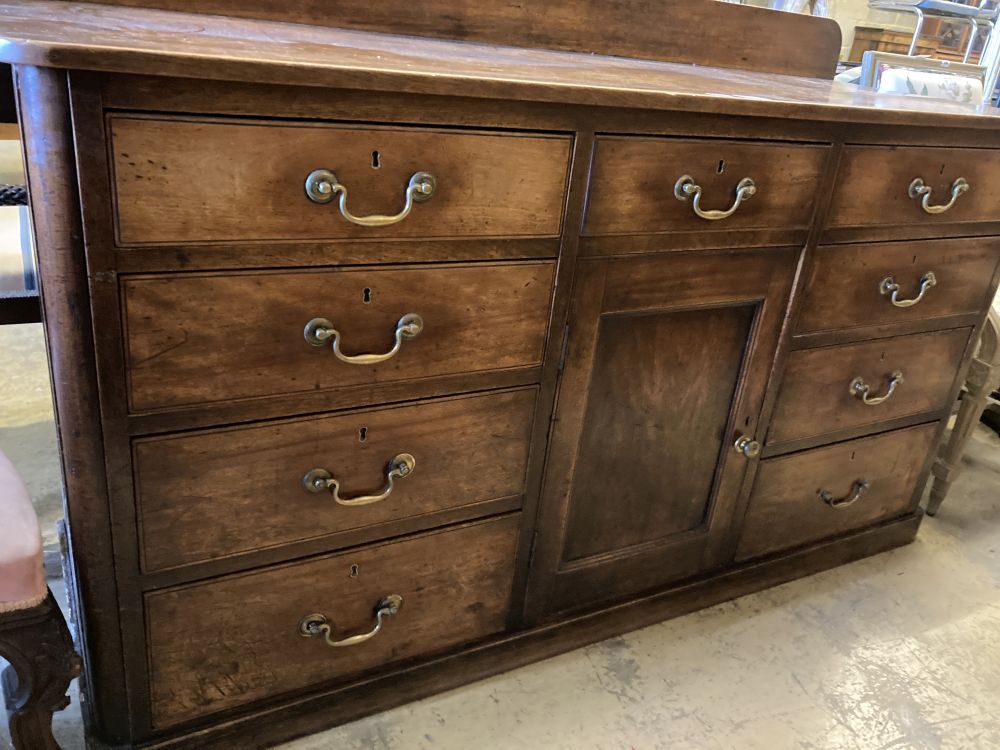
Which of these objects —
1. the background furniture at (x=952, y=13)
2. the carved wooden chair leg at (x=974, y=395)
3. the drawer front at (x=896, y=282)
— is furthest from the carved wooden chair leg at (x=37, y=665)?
the background furniture at (x=952, y=13)

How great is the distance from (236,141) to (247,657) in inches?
25.2

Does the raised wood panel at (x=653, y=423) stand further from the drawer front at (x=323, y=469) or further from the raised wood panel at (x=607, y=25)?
the raised wood panel at (x=607, y=25)

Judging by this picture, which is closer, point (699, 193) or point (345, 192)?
point (345, 192)

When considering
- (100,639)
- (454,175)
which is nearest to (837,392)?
(454,175)

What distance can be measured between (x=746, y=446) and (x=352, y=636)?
702mm

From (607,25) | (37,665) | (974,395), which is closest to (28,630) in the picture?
(37,665)

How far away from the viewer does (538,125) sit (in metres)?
0.90

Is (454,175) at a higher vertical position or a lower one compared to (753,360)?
higher

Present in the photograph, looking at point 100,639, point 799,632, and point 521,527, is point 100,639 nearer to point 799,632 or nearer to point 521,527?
point 521,527

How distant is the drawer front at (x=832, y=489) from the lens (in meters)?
1.43

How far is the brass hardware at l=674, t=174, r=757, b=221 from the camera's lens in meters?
1.03

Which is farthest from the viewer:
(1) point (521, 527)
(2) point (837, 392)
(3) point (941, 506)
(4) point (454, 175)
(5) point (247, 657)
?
(3) point (941, 506)

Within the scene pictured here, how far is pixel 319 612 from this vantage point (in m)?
1.02

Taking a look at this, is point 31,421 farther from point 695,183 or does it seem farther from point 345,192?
point 695,183
